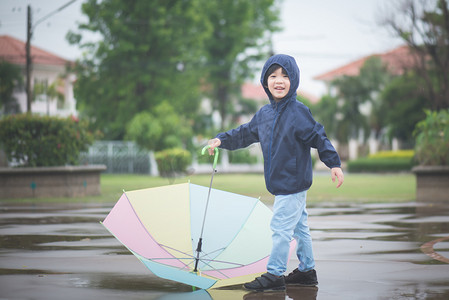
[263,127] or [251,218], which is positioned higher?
[263,127]

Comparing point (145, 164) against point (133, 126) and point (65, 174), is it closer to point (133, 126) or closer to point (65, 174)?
point (133, 126)

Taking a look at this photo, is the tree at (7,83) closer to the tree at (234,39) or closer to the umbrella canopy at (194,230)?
the tree at (234,39)

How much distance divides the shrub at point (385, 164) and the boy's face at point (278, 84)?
36936 mm

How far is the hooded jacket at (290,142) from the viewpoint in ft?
20.2

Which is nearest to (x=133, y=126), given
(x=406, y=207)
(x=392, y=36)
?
(x=392, y=36)

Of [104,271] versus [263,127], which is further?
[104,271]

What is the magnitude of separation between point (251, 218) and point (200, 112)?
60.5 metres

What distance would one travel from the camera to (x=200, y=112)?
2640 inches

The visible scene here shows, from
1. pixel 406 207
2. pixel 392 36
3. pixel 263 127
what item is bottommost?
pixel 406 207

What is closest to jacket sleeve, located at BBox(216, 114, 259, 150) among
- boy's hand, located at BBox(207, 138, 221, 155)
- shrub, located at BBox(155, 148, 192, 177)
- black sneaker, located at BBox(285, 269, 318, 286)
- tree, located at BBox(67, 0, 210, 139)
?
boy's hand, located at BBox(207, 138, 221, 155)

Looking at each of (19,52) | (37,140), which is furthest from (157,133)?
(19,52)

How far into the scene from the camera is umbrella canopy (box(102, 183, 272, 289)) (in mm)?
6340

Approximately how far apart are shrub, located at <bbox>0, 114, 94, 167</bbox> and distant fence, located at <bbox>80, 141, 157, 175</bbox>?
20860 millimetres

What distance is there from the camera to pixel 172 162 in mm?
35406
